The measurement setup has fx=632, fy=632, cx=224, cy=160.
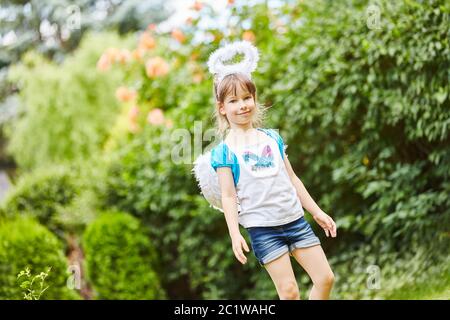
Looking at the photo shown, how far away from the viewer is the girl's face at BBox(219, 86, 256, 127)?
2.94 meters

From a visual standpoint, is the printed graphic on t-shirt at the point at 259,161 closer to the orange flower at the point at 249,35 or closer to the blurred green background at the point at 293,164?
the blurred green background at the point at 293,164

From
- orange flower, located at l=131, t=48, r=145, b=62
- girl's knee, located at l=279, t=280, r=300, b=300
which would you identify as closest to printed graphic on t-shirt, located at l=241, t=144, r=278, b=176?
girl's knee, located at l=279, t=280, r=300, b=300

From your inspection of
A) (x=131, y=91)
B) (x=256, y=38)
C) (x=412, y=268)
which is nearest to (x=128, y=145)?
(x=131, y=91)

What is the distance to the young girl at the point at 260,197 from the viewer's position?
2830mm

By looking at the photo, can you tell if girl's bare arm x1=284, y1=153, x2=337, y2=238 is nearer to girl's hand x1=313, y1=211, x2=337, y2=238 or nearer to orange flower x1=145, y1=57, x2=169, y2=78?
girl's hand x1=313, y1=211, x2=337, y2=238

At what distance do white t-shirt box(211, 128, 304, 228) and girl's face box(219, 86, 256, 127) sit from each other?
4.8 inches

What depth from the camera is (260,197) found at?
286 cm

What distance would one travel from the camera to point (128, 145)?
6973mm

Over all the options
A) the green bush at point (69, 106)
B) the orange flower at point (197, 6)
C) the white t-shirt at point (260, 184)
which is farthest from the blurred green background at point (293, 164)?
the green bush at point (69, 106)

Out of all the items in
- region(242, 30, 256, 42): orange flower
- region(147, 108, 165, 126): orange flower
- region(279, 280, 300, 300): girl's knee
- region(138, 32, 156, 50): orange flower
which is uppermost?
region(242, 30, 256, 42): orange flower

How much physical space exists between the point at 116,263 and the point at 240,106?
343 cm

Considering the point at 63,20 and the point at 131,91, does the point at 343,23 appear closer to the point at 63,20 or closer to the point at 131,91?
the point at 131,91

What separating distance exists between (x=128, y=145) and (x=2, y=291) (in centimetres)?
246

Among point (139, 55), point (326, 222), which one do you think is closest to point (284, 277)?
point (326, 222)
